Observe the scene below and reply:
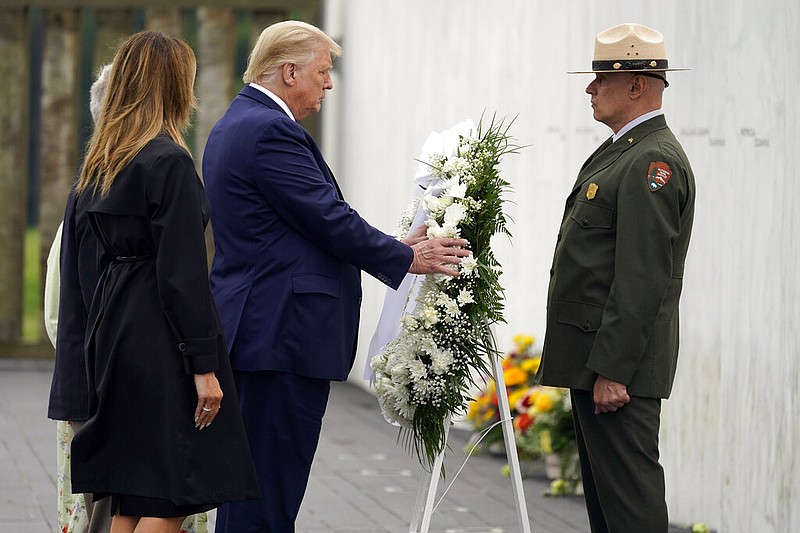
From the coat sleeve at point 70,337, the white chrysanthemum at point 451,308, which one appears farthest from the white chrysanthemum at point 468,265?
the coat sleeve at point 70,337

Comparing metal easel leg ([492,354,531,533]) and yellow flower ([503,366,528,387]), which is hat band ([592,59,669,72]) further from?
yellow flower ([503,366,528,387])

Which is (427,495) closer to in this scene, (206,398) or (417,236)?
(417,236)

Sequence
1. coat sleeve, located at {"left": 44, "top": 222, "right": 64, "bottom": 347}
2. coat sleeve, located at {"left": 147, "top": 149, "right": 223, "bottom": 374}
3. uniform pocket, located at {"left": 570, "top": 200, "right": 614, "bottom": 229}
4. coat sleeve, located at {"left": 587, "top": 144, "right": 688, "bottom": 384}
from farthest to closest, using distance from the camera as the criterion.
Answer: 1. coat sleeve, located at {"left": 44, "top": 222, "right": 64, "bottom": 347}
2. uniform pocket, located at {"left": 570, "top": 200, "right": 614, "bottom": 229}
3. coat sleeve, located at {"left": 587, "top": 144, "right": 688, "bottom": 384}
4. coat sleeve, located at {"left": 147, "top": 149, "right": 223, "bottom": 374}

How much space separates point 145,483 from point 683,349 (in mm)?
2975

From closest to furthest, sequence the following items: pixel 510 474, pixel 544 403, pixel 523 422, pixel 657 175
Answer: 1. pixel 657 175
2. pixel 510 474
3. pixel 544 403
4. pixel 523 422

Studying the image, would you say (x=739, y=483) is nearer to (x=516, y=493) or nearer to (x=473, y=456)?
(x=516, y=493)

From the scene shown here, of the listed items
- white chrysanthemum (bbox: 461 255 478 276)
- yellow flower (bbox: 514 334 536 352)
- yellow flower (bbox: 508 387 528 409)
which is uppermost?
white chrysanthemum (bbox: 461 255 478 276)

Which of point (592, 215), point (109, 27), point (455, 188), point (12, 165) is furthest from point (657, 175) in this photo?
point (12, 165)

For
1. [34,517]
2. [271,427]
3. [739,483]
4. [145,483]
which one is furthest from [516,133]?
[145,483]

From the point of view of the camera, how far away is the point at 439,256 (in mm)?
4242

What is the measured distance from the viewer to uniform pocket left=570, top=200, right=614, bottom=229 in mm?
3990

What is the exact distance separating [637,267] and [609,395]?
0.39 meters

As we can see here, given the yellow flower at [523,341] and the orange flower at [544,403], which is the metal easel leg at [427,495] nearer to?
the orange flower at [544,403]

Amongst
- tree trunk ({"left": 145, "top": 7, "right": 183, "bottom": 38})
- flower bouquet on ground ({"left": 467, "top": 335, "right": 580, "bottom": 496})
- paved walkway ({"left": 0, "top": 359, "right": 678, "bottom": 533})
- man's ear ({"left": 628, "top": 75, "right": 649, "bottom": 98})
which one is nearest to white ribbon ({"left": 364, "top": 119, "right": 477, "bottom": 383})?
man's ear ({"left": 628, "top": 75, "right": 649, "bottom": 98})
